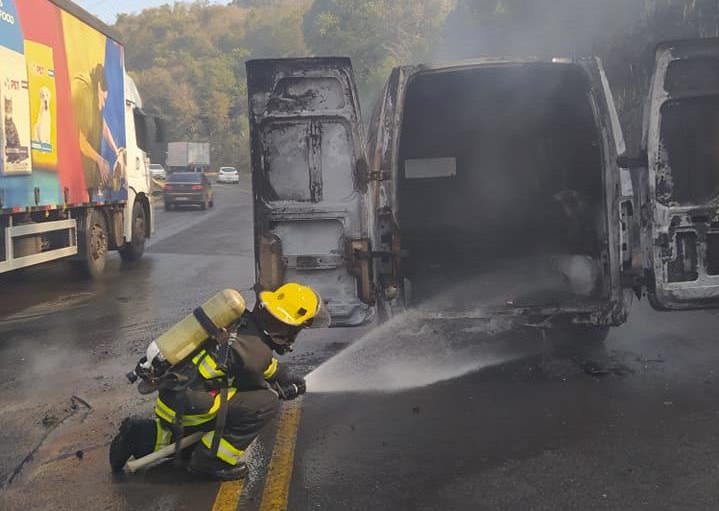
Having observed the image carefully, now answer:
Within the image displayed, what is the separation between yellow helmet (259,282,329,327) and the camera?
358 cm

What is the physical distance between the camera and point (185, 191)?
93.3ft

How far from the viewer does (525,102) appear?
270 inches

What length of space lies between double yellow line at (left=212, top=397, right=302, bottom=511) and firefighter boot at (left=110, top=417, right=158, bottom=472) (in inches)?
17.7

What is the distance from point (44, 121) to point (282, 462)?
6460mm

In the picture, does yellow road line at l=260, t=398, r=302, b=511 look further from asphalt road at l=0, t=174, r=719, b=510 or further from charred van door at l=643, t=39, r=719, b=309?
charred van door at l=643, t=39, r=719, b=309

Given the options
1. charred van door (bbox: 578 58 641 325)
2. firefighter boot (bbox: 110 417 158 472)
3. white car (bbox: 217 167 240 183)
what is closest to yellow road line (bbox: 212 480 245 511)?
firefighter boot (bbox: 110 417 158 472)

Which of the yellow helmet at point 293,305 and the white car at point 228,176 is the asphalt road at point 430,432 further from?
the white car at point 228,176

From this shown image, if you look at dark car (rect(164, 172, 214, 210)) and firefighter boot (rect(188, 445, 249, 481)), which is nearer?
firefighter boot (rect(188, 445, 249, 481))

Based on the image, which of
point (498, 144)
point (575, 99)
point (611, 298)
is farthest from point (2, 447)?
point (498, 144)

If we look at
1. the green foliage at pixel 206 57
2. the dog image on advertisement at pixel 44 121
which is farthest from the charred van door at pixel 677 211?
the green foliage at pixel 206 57

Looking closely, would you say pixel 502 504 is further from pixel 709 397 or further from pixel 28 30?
pixel 28 30

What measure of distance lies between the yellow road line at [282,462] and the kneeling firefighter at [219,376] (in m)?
0.18

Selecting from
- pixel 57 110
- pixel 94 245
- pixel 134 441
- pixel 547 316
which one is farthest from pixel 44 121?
pixel 547 316

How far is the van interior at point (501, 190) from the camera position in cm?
591
